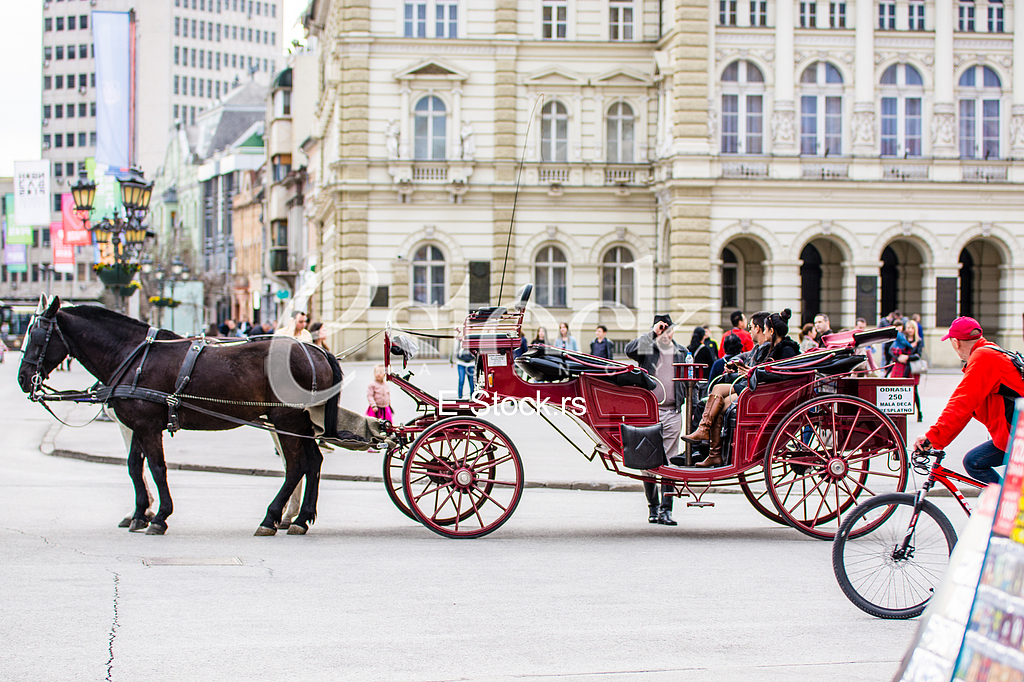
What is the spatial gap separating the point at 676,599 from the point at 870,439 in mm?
3335

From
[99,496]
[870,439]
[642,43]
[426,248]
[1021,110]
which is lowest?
[99,496]

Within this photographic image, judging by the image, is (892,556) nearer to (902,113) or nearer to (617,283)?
(617,283)

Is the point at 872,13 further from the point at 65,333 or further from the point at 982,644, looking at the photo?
the point at 982,644

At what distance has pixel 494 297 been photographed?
130 ft

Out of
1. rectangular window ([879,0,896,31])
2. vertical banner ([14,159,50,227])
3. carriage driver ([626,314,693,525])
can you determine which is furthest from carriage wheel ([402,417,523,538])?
vertical banner ([14,159,50,227])

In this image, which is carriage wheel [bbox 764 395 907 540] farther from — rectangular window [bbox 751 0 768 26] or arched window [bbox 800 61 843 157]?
rectangular window [bbox 751 0 768 26]

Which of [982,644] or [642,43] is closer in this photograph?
[982,644]

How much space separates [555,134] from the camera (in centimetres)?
4053

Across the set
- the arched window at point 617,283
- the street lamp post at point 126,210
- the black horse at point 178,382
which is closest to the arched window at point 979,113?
the arched window at point 617,283

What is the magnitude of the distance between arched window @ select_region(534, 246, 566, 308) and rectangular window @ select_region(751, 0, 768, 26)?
1011 centimetres

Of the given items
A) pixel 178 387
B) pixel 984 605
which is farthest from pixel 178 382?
pixel 984 605

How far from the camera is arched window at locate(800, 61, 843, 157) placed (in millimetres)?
38125

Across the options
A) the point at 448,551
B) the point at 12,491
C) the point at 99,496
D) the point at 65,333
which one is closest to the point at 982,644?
the point at 448,551

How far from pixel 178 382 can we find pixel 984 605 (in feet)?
26.7
